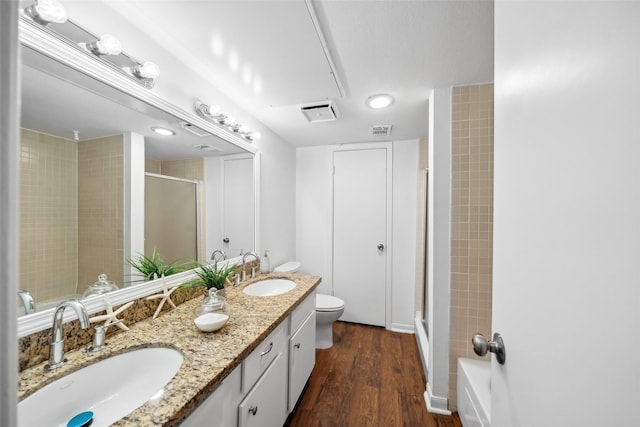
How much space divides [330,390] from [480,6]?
2.39 metres

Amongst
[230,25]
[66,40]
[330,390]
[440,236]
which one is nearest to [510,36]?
[230,25]

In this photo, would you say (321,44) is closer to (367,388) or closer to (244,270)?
(244,270)

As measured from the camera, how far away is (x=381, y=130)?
2445 mm

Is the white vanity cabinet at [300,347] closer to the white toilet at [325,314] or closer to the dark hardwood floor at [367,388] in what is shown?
the dark hardwood floor at [367,388]

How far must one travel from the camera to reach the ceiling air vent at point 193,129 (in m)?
1.39

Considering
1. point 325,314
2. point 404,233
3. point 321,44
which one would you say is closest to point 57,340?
point 321,44

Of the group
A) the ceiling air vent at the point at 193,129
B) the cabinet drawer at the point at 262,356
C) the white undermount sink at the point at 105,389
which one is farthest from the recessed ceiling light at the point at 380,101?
the white undermount sink at the point at 105,389

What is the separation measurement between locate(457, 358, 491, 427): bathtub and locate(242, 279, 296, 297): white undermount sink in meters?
1.23

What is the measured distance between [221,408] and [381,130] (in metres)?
2.39

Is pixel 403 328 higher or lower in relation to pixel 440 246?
lower

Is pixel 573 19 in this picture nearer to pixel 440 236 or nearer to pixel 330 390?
pixel 440 236

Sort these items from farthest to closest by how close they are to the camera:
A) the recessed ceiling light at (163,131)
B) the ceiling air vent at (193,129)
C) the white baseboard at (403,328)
Answer: 1. the white baseboard at (403,328)
2. the ceiling air vent at (193,129)
3. the recessed ceiling light at (163,131)

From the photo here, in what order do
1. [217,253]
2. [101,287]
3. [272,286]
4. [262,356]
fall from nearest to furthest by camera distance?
[101,287] < [262,356] < [217,253] < [272,286]

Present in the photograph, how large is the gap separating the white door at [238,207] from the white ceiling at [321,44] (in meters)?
0.50
